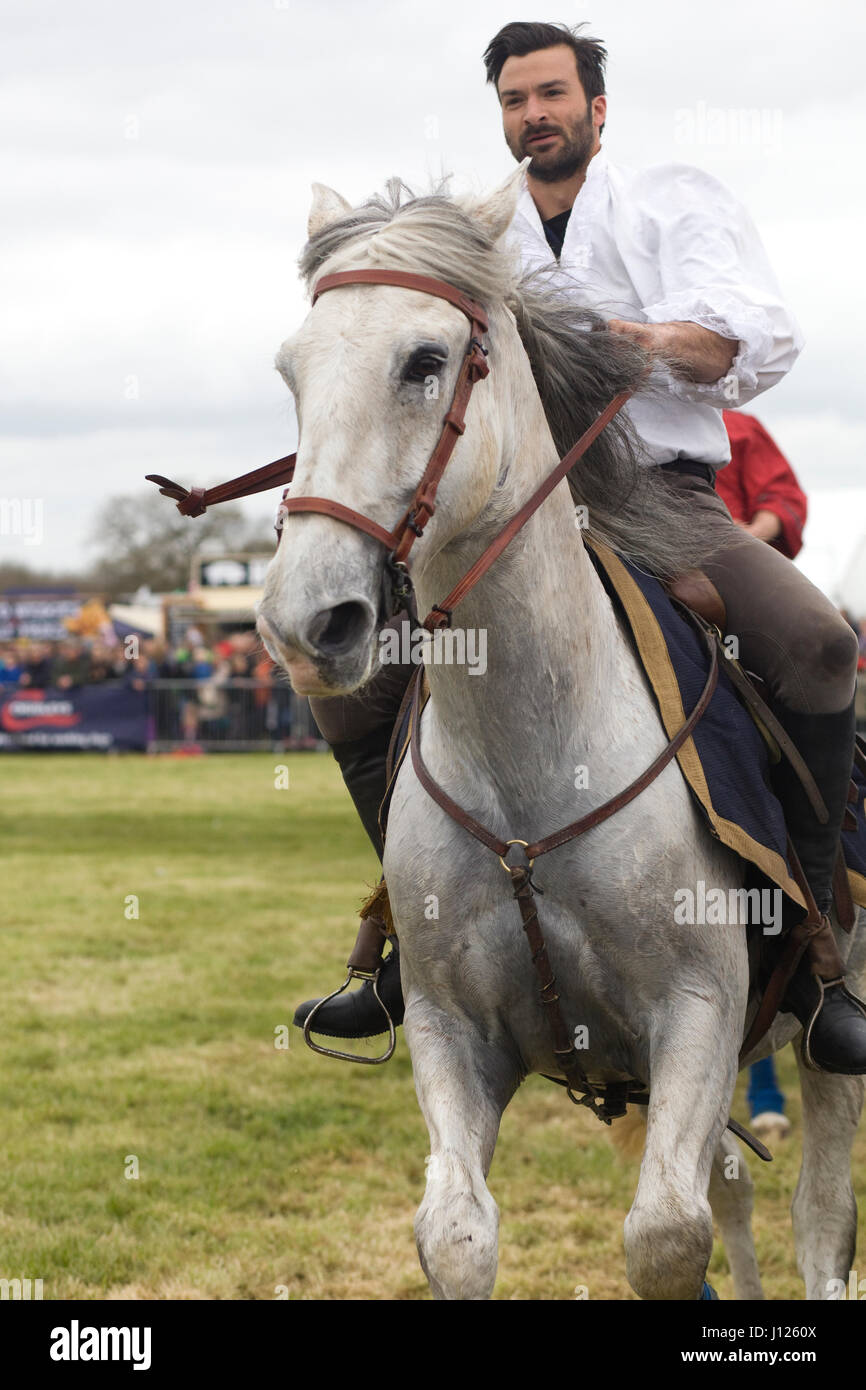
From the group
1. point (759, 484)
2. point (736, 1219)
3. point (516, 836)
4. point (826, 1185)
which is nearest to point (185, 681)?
point (759, 484)

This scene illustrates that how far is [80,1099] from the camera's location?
7.52 metres

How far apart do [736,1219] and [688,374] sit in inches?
113

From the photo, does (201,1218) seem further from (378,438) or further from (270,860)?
(270,860)

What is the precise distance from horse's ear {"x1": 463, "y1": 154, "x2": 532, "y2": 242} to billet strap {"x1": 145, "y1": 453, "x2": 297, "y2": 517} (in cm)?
66

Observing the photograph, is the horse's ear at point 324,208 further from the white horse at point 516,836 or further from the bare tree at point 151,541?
the bare tree at point 151,541

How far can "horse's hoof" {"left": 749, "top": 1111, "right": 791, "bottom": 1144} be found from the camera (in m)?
6.96

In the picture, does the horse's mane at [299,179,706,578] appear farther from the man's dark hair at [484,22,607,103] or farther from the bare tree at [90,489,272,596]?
the bare tree at [90,489,272,596]

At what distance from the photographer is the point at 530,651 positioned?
3439 millimetres

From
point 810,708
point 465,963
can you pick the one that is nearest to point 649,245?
point 810,708

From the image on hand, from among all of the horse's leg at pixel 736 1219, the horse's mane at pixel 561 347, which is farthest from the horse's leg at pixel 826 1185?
the horse's mane at pixel 561 347

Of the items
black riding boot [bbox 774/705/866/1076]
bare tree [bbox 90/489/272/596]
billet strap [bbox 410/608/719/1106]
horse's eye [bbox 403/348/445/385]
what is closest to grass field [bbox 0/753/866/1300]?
black riding boot [bbox 774/705/866/1076]

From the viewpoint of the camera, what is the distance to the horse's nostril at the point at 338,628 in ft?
8.71

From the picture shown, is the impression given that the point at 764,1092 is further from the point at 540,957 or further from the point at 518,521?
the point at 518,521

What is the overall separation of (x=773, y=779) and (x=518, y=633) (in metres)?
1.01
